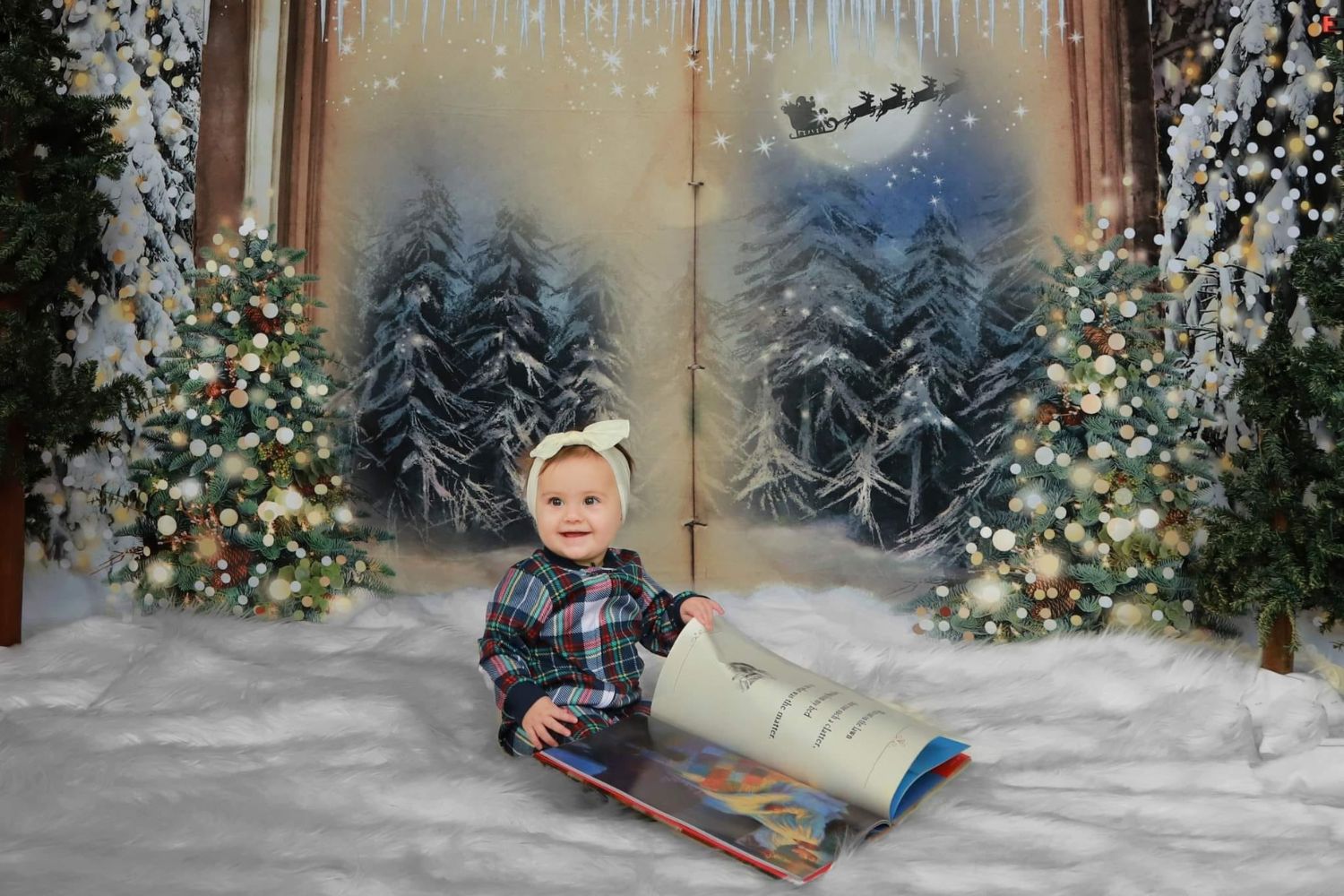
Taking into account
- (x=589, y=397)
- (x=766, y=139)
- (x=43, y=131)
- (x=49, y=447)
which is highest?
(x=766, y=139)

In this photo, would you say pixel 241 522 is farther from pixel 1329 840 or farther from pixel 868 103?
pixel 1329 840

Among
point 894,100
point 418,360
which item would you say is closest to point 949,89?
point 894,100

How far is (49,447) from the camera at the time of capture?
2.67 meters

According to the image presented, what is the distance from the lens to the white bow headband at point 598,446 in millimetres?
1947

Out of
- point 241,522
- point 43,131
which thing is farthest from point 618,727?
point 43,131

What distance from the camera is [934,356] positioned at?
10.7ft

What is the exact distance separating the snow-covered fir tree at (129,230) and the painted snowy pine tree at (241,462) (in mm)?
171

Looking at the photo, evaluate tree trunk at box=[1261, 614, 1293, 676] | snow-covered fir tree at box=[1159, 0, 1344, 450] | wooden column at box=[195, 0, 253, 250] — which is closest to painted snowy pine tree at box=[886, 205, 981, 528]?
snow-covered fir tree at box=[1159, 0, 1344, 450]

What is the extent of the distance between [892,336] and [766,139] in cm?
75

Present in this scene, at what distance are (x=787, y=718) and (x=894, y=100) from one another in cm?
229

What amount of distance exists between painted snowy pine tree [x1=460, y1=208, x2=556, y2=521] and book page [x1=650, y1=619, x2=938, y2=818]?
1573mm

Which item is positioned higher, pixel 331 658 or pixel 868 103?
pixel 868 103

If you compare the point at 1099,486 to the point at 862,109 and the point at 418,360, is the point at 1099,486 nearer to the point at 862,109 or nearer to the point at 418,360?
the point at 862,109

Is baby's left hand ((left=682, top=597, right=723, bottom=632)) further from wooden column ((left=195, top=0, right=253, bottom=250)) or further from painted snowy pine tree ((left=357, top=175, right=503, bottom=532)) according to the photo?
wooden column ((left=195, top=0, right=253, bottom=250))
